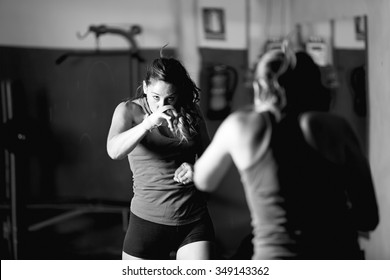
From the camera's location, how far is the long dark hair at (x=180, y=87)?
4.23 ft

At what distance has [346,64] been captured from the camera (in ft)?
6.99

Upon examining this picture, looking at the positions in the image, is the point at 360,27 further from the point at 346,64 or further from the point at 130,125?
the point at 130,125

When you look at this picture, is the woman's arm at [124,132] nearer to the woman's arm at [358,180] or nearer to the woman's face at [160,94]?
the woman's face at [160,94]

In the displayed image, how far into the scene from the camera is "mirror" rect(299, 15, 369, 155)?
207 cm

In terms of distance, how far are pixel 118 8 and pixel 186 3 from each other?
13.9 inches

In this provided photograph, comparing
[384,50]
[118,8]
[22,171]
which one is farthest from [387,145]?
[22,171]

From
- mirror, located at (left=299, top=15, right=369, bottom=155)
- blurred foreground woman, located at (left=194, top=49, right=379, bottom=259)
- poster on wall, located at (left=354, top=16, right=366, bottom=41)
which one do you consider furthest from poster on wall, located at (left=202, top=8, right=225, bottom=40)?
blurred foreground woman, located at (left=194, top=49, right=379, bottom=259)

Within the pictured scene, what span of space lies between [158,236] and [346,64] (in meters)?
1.29

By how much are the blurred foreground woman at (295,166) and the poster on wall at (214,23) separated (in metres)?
1.46

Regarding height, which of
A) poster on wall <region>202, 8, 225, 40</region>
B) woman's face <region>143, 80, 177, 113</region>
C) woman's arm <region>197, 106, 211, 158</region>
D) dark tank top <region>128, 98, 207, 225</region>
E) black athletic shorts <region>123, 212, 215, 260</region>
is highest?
poster on wall <region>202, 8, 225, 40</region>

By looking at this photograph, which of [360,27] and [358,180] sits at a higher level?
[360,27]

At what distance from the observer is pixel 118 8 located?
7.53 feet

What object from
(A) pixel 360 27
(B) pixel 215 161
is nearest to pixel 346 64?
(A) pixel 360 27

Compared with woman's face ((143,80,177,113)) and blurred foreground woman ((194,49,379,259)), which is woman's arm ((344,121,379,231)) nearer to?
blurred foreground woman ((194,49,379,259))
